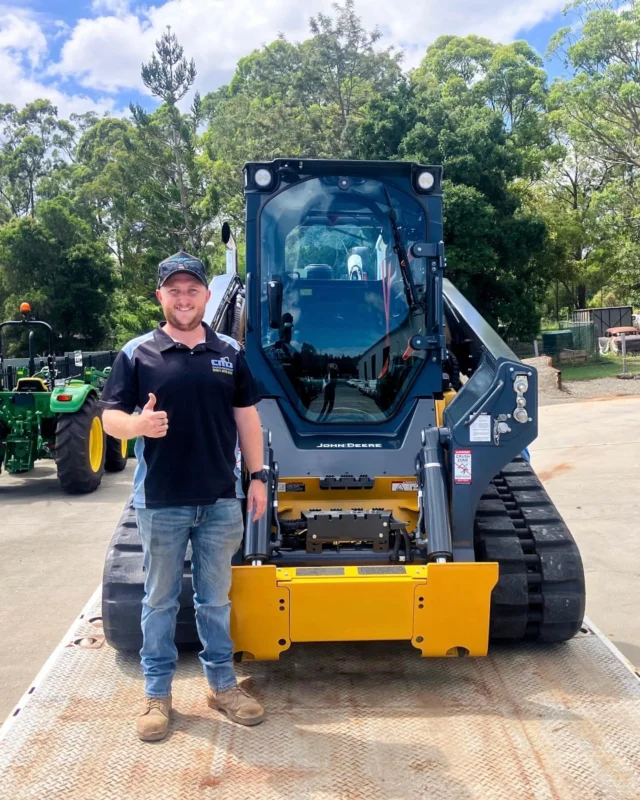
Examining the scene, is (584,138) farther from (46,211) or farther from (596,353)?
(46,211)

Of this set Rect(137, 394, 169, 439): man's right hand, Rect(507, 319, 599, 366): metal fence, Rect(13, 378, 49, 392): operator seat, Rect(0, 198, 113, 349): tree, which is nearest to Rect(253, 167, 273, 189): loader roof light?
Rect(137, 394, 169, 439): man's right hand

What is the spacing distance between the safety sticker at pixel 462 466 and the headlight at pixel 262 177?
5.85 ft

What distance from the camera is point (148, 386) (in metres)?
3.36

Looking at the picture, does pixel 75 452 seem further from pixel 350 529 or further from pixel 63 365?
pixel 350 529

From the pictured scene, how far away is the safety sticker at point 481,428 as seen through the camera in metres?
3.96

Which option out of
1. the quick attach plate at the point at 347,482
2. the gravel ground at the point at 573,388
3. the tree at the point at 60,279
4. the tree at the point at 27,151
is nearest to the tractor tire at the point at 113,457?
the quick attach plate at the point at 347,482

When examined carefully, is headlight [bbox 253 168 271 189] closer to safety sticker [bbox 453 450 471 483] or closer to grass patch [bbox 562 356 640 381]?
safety sticker [bbox 453 450 471 483]

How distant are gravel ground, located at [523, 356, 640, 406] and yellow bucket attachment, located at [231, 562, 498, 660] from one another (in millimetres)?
14068

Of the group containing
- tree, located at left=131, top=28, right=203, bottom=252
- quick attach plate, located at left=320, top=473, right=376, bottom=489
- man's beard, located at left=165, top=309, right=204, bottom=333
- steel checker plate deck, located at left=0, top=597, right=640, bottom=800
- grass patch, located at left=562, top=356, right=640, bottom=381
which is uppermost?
tree, located at left=131, top=28, right=203, bottom=252

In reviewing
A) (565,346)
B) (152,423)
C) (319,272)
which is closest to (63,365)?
(319,272)

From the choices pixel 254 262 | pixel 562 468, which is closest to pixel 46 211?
pixel 562 468

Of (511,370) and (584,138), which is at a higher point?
(584,138)

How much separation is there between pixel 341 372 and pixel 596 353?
23715 mm

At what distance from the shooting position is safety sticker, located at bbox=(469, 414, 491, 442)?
3958mm
